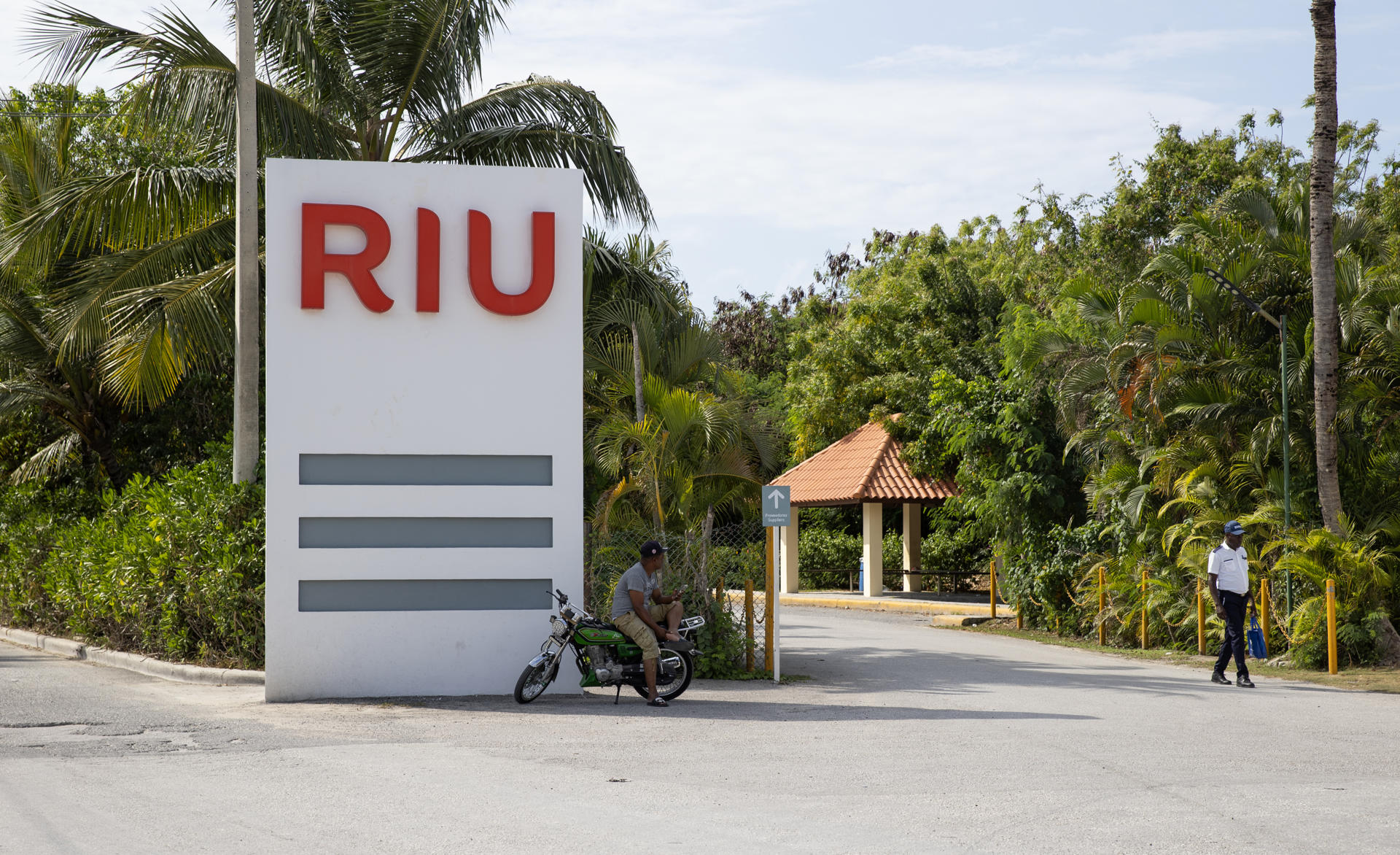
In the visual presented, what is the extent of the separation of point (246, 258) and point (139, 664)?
4997 millimetres

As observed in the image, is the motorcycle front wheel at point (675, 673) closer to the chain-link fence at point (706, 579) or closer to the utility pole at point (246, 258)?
the chain-link fence at point (706, 579)

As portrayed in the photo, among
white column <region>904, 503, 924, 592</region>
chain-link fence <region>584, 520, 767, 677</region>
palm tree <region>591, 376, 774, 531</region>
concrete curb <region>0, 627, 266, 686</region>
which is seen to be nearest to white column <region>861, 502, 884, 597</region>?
white column <region>904, 503, 924, 592</region>

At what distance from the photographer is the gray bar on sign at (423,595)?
12.4 meters

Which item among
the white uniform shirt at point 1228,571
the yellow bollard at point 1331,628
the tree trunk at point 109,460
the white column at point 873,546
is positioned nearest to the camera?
the white uniform shirt at point 1228,571

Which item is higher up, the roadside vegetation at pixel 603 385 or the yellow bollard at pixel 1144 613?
the roadside vegetation at pixel 603 385

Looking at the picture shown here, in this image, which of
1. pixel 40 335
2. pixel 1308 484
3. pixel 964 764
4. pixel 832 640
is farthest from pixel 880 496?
pixel 964 764

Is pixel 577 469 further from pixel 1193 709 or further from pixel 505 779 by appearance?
pixel 1193 709

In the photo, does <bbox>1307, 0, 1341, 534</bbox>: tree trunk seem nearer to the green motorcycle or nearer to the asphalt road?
the asphalt road

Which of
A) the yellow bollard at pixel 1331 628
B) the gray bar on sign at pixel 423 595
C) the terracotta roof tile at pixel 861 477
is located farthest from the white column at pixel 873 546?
the gray bar on sign at pixel 423 595

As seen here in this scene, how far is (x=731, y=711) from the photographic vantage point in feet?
38.6

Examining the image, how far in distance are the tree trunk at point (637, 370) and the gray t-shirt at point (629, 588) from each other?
4.13 m

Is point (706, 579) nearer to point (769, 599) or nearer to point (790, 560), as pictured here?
point (769, 599)

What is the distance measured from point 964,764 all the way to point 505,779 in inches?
121

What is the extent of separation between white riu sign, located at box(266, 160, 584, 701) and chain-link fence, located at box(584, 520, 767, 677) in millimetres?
1786
